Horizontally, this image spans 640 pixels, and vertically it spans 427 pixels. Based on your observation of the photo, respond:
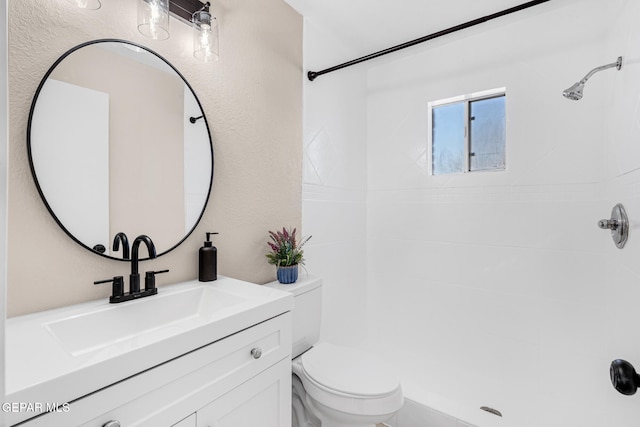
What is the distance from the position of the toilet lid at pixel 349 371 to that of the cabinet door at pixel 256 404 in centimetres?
26

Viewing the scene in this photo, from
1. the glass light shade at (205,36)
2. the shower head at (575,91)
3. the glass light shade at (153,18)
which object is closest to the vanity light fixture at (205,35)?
the glass light shade at (205,36)

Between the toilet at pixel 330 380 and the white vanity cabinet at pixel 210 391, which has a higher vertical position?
the white vanity cabinet at pixel 210 391

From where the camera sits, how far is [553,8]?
183cm

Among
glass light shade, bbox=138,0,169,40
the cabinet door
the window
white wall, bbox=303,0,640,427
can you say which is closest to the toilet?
the cabinet door

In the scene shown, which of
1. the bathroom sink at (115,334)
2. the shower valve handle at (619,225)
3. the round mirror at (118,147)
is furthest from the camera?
the shower valve handle at (619,225)

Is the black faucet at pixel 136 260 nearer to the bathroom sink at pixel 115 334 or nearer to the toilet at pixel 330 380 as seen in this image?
the bathroom sink at pixel 115 334

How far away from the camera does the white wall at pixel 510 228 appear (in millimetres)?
1690

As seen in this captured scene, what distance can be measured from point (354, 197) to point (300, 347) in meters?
1.22

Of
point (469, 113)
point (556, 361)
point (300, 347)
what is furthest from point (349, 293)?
point (469, 113)

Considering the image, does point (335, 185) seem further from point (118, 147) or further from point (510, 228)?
point (118, 147)

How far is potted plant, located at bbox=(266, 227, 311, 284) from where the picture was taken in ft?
5.22

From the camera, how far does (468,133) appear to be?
220 cm

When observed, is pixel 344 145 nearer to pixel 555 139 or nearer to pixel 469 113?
pixel 469 113

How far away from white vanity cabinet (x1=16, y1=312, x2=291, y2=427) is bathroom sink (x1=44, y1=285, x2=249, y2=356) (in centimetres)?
10
